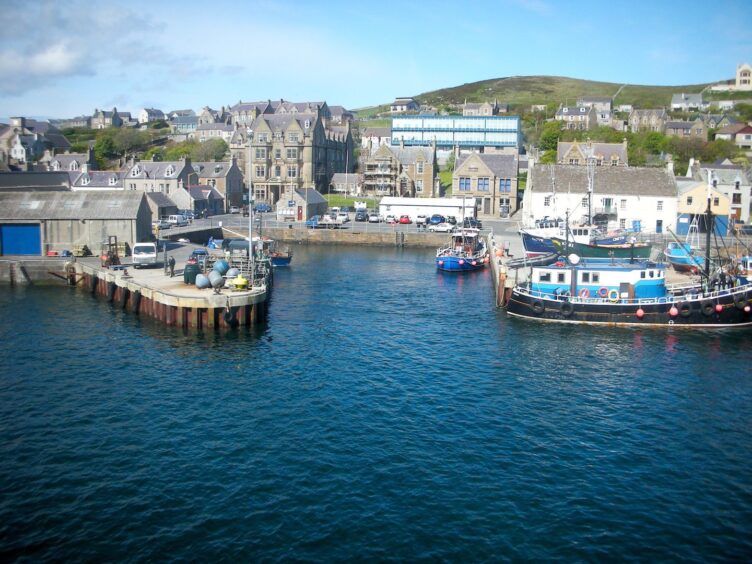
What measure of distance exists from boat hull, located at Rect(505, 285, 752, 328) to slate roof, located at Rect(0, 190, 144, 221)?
3488 cm

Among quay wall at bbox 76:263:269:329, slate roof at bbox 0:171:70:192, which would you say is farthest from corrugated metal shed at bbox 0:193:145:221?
quay wall at bbox 76:263:269:329

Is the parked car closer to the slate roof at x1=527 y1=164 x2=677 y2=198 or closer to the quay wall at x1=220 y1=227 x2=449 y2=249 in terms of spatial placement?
the quay wall at x1=220 y1=227 x2=449 y2=249

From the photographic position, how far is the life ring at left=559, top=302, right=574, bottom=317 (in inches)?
1714

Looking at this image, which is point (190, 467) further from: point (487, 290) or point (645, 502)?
point (487, 290)

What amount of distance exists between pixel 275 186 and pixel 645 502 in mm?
93917

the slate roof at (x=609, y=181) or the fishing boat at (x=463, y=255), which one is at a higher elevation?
the slate roof at (x=609, y=181)

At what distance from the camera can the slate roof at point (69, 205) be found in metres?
56.6

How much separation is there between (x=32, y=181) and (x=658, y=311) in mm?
59476

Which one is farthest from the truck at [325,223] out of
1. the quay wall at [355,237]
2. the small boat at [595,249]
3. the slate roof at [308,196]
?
Result: the small boat at [595,249]

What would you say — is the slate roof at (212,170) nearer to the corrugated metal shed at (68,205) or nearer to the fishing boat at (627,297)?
the corrugated metal shed at (68,205)

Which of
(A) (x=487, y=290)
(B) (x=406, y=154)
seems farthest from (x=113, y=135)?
(A) (x=487, y=290)

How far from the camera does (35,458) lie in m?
23.2

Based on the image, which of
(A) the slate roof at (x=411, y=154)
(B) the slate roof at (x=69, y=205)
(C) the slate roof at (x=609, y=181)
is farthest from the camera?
(A) the slate roof at (x=411, y=154)

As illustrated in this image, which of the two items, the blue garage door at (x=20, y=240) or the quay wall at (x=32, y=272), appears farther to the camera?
the blue garage door at (x=20, y=240)
